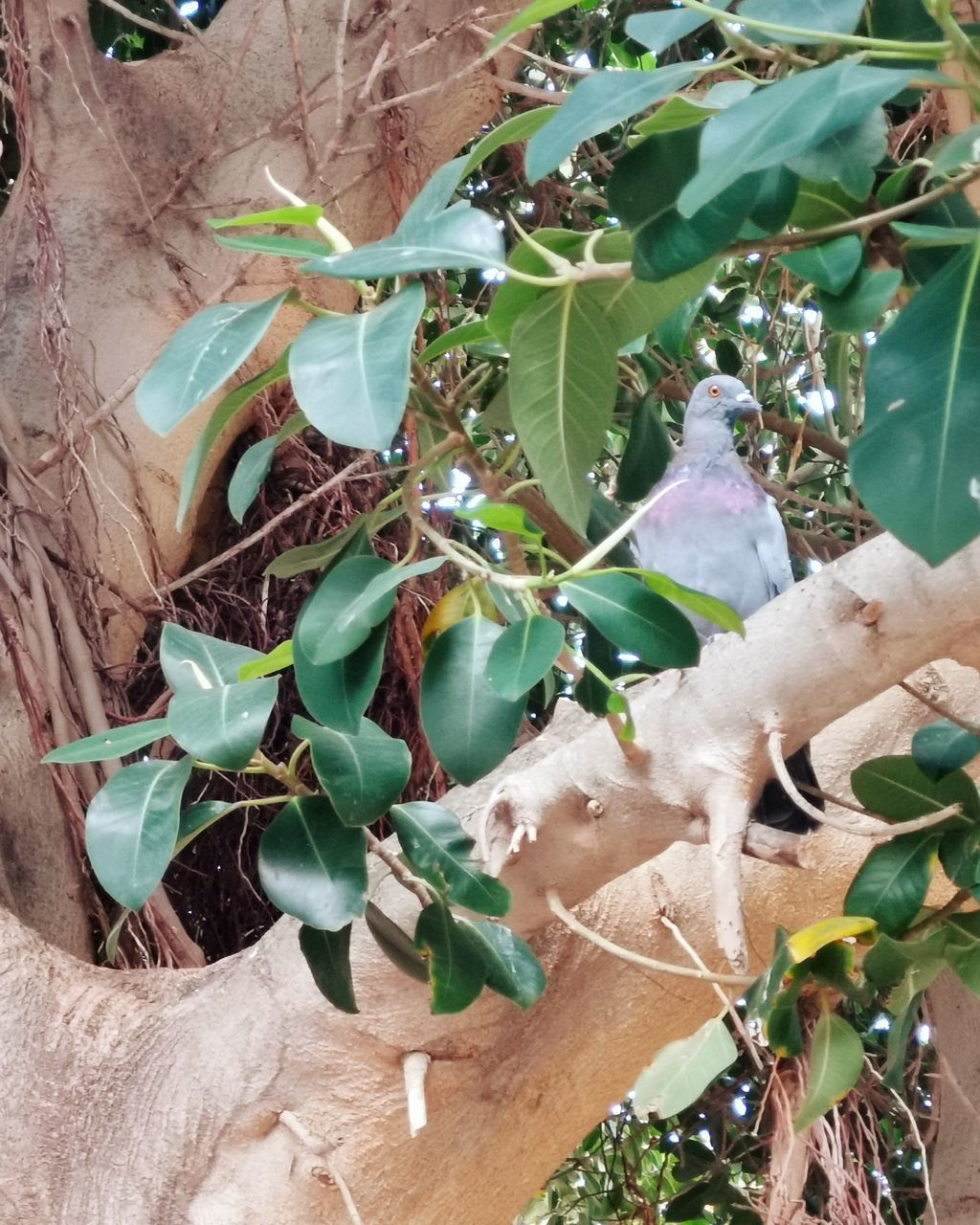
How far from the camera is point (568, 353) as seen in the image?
2.61 ft

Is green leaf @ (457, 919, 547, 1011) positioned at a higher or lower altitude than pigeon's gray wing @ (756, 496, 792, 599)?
higher

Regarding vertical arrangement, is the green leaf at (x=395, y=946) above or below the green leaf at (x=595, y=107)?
below

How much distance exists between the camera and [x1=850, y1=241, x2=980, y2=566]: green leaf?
58 cm

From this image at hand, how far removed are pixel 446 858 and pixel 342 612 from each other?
275 mm

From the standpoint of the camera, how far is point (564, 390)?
0.81 metres

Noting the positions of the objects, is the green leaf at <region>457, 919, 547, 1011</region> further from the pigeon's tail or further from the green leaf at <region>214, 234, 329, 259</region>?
the green leaf at <region>214, 234, 329, 259</region>

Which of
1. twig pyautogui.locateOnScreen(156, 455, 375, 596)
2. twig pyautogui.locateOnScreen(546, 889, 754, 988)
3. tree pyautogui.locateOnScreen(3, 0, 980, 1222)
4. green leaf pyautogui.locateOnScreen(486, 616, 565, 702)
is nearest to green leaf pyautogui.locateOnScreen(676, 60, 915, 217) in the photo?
tree pyautogui.locateOnScreen(3, 0, 980, 1222)

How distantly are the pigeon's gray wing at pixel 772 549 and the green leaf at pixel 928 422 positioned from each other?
4.21 feet

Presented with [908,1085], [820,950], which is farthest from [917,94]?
[908,1085]

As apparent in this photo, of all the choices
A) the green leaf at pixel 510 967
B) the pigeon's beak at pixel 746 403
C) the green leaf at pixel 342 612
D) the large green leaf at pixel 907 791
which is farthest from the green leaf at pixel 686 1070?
the pigeon's beak at pixel 746 403

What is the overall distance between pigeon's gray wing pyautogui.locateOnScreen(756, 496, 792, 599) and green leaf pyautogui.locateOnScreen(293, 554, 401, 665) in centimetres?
110

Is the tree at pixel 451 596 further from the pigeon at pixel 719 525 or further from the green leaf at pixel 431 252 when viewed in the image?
the pigeon at pixel 719 525

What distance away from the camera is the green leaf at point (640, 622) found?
87 centimetres

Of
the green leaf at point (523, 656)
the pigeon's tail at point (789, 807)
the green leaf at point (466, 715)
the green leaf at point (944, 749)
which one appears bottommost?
the pigeon's tail at point (789, 807)
